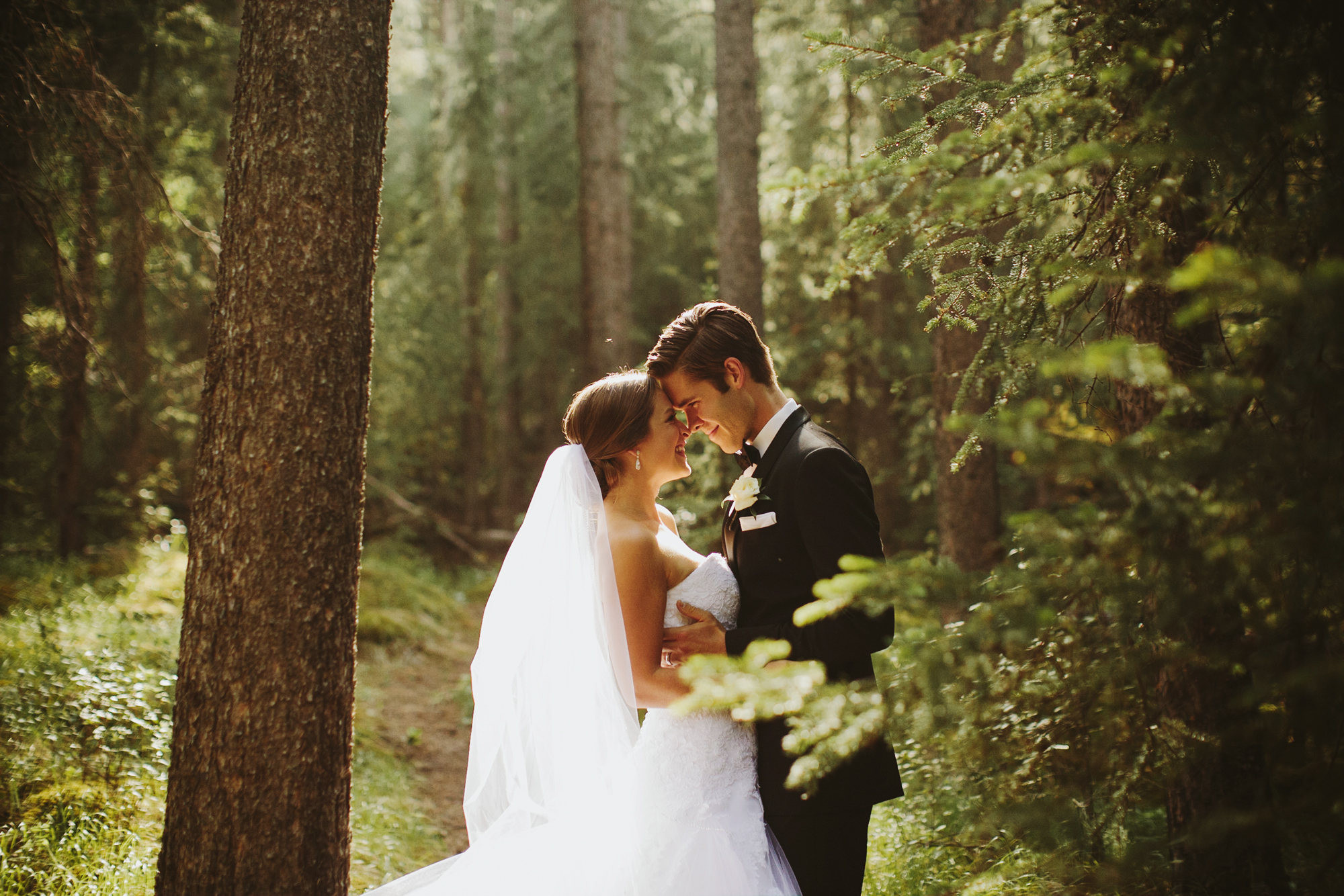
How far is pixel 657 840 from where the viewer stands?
2.87 metres

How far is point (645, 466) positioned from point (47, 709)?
3871 millimetres

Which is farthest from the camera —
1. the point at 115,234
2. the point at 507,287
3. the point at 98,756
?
the point at 507,287

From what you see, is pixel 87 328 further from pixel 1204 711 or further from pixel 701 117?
pixel 701 117

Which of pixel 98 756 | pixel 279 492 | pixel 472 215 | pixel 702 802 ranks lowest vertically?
pixel 98 756

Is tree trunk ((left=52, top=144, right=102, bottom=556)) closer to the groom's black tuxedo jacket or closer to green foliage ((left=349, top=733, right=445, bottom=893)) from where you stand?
green foliage ((left=349, top=733, right=445, bottom=893))

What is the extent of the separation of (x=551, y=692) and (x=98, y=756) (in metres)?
2.97

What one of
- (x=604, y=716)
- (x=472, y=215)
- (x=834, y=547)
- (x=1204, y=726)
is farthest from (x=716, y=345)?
(x=472, y=215)

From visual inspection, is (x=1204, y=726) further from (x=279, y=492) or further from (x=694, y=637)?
(x=279, y=492)

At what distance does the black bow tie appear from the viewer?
10.8 feet

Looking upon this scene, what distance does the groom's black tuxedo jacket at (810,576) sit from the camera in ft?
8.80

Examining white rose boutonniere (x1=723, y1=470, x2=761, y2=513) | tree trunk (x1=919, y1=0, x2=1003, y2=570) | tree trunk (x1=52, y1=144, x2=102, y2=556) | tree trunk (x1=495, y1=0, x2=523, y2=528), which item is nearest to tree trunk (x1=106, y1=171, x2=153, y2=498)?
tree trunk (x1=52, y1=144, x2=102, y2=556)

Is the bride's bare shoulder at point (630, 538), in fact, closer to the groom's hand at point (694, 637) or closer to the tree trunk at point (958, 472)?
the groom's hand at point (694, 637)

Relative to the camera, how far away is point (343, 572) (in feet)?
10.3

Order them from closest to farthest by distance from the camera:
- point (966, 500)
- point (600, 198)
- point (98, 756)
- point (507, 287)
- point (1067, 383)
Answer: point (1067, 383) < point (98, 756) < point (966, 500) < point (600, 198) < point (507, 287)
